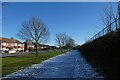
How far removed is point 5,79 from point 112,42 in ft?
18.1

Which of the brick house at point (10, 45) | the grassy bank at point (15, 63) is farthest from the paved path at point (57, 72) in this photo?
the brick house at point (10, 45)

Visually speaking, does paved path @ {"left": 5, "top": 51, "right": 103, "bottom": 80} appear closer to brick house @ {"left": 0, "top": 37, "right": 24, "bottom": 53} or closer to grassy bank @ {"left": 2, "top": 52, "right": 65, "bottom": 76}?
grassy bank @ {"left": 2, "top": 52, "right": 65, "bottom": 76}

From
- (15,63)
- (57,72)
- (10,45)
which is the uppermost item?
(10,45)

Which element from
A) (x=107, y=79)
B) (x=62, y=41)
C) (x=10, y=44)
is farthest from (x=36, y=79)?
(x=10, y=44)

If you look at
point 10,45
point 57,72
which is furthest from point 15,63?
point 10,45

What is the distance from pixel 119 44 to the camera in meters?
11.2

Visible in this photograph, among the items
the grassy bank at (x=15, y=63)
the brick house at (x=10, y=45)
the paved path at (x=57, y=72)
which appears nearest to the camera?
the paved path at (x=57, y=72)

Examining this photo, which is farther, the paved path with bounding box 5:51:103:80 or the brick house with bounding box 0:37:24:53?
the brick house with bounding box 0:37:24:53

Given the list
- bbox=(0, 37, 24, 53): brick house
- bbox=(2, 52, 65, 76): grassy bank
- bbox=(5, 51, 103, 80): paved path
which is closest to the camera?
bbox=(5, 51, 103, 80): paved path

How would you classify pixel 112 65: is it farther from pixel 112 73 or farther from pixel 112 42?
pixel 112 42

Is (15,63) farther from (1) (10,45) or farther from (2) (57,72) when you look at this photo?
(1) (10,45)

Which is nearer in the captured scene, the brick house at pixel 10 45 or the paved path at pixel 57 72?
the paved path at pixel 57 72

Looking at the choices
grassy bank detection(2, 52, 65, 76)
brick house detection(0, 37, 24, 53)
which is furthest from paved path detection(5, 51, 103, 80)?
brick house detection(0, 37, 24, 53)

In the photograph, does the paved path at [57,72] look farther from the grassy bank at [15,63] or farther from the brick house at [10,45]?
the brick house at [10,45]
